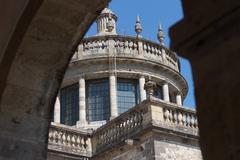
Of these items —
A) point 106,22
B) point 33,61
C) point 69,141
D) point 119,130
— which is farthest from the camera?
point 106,22

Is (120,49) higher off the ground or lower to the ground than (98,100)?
higher

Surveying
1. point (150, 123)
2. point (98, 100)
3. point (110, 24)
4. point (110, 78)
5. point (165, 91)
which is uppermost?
point (110, 24)

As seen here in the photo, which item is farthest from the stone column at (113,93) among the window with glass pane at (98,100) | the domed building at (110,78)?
the window with glass pane at (98,100)

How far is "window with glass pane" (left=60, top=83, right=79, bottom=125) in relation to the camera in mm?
21703

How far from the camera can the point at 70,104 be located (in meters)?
22.1

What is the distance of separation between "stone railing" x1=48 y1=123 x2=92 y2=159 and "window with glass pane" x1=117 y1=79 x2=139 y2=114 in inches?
234

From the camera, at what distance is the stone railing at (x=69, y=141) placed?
15.0 metres

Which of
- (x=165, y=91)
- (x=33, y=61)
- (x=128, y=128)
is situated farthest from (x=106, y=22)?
(x=33, y=61)

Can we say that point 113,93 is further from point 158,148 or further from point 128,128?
point 158,148

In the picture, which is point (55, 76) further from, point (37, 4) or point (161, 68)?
point (161, 68)

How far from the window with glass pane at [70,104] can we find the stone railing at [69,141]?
570 cm

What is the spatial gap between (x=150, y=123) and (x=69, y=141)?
9.33ft

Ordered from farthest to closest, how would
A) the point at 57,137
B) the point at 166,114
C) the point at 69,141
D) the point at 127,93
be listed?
1. the point at 127,93
2. the point at 69,141
3. the point at 57,137
4. the point at 166,114

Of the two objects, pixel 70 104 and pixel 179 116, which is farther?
pixel 70 104
